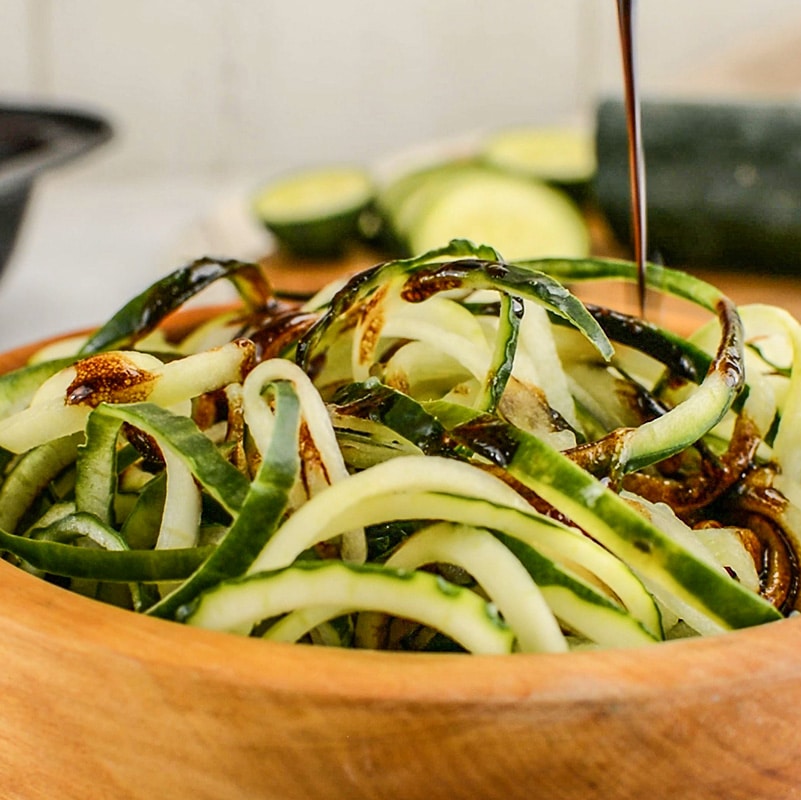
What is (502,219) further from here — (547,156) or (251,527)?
(251,527)

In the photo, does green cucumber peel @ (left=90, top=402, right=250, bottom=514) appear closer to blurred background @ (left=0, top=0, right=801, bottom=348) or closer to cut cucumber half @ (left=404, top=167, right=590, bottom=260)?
cut cucumber half @ (left=404, top=167, right=590, bottom=260)

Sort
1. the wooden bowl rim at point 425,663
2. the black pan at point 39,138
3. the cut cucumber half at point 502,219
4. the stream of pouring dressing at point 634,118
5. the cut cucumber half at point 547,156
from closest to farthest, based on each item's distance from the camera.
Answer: the wooden bowl rim at point 425,663
the stream of pouring dressing at point 634,118
the black pan at point 39,138
the cut cucumber half at point 502,219
the cut cucumber half at point 547,156

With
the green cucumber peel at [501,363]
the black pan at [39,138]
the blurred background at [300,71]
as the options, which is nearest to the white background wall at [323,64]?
the blurred background at [300,71]

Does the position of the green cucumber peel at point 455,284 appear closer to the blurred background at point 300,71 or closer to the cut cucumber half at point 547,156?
the cut cucumber half at point 547,156

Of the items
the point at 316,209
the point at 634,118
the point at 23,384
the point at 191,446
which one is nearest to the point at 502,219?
the point at 316,209

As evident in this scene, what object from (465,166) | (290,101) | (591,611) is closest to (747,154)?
(465,166)

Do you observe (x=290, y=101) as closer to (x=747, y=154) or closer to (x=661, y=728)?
(x=747, y=154)
